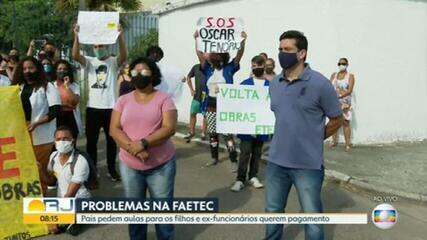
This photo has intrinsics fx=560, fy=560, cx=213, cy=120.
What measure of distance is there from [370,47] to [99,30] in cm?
544

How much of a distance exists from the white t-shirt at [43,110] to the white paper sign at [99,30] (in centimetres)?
A: 104

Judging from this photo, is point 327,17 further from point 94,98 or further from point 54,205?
point 54,205

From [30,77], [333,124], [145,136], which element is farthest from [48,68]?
[333,124]

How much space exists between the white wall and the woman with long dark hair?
565cm

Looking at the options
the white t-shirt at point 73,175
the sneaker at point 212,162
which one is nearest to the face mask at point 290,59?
the white t-shirt at point 73,175

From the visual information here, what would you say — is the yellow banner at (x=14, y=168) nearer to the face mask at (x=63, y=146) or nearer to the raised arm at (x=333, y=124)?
the face mask at (x=63, y=146)

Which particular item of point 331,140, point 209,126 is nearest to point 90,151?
point 209,126

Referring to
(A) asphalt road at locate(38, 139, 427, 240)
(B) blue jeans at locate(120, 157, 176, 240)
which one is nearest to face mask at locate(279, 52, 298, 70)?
(B) blue jeans at locate(120, 157, 176, 240)

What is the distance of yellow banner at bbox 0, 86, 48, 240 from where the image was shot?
509 centimetres

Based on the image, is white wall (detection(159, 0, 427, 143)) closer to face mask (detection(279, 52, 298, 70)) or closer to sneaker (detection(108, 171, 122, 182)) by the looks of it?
sneaker (detection(108, 171, 122, 182))

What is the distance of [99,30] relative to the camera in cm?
687

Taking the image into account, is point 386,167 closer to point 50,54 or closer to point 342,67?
point 342,67

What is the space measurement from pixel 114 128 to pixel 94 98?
97.1 inches

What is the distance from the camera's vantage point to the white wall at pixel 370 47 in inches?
397
